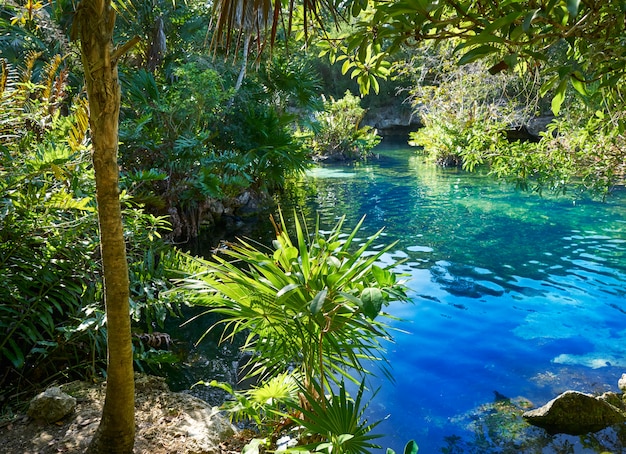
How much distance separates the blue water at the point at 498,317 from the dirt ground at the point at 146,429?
1134 mm

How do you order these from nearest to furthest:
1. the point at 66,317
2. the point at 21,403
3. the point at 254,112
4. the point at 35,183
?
the point at 21,403
the point at 35,183
the point at 66,317
the point at 254,112

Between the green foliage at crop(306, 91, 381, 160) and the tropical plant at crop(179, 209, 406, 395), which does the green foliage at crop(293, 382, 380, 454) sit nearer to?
the tropical plant at crop(179, 209, 406, 395)

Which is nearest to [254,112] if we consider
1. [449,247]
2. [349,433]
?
[449,247]

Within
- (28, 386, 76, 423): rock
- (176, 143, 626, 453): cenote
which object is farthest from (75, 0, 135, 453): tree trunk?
(176, 143, 626, 453): cenote

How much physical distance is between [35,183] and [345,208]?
1018cm

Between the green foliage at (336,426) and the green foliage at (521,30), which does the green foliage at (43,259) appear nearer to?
the green foliage at (336,426)

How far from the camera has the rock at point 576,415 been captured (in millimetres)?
3645

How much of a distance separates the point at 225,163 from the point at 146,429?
23.7ft

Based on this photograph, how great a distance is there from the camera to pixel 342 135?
76.9ft

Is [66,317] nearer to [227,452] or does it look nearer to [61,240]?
[61,240]

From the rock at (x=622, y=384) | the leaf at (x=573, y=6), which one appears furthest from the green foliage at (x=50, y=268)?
the rock at (x=622, y=384)

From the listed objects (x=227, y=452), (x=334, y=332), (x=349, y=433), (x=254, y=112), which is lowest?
(x=227, y=452)

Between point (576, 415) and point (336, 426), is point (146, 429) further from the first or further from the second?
point (576, 415)

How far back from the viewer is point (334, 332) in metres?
2.50
